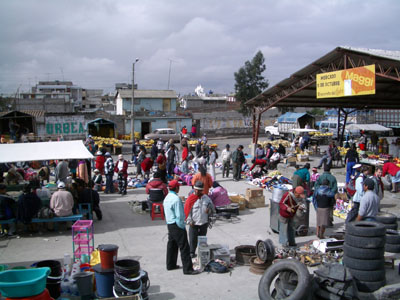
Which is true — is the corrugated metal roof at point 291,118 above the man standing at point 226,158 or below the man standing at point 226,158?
above

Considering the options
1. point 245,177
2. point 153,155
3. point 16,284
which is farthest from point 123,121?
point 16,284

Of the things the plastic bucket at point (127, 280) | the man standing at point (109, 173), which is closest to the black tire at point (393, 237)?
the plastic bucket at point (127, 280)

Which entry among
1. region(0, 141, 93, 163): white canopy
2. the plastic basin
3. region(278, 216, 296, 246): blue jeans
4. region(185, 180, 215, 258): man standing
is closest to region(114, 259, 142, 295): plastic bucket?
the plastic basin

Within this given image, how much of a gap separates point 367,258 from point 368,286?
18.8 inches

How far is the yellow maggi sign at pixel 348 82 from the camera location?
15672 mm

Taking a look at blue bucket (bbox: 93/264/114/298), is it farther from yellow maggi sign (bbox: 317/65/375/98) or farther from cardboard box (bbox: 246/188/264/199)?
yellow maggi sign (bbox: 317/65/375/98)

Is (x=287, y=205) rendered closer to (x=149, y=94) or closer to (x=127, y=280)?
(x=127, y=280)

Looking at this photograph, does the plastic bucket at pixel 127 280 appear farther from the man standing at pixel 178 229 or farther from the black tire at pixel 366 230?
the black tire at pixel 366 230

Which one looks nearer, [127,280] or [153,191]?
[127,280]

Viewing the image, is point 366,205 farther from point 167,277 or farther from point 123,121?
point 123,121

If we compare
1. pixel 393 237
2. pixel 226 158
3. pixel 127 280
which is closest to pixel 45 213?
pixel 127 280

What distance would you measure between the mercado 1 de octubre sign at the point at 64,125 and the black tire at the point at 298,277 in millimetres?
32377

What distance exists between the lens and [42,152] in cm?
1045

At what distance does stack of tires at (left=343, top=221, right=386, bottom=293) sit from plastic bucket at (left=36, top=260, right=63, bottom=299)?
4912 mm
